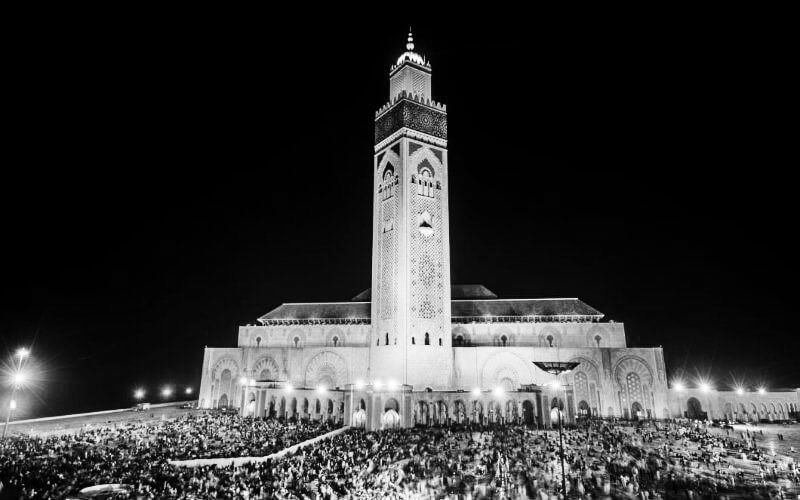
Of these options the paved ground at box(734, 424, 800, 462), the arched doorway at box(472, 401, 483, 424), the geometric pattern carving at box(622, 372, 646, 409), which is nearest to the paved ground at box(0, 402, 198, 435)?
the arched doorway at box(472, 401, 483, 424)

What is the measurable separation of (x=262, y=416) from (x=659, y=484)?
79.4ft

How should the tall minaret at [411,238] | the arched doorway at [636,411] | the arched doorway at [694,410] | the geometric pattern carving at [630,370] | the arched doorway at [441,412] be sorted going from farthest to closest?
1. the geometric pattern carving at [630,370]
2. the tall minaret at [411,238]
3. the arched doorway at [636,411]
4. the arched doorway at [694,410]
5. the arched doorway at [441,412]

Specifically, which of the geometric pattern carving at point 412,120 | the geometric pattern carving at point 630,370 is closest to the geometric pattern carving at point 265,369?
the geometric pattern carving at point 412,120

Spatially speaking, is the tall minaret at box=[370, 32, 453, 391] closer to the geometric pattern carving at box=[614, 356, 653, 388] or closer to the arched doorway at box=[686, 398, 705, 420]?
the geometric pattern carving at box=[614, 356, 653, 388]

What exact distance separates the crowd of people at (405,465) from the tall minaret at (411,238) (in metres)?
6.62

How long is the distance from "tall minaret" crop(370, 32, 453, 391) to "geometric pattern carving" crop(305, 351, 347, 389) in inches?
162

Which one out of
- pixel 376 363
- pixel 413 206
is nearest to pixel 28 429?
pixel 376 363

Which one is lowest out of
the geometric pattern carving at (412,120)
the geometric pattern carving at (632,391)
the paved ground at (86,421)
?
the paved ground at (86,421)

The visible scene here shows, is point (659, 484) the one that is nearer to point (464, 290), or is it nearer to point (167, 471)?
point (167, 471)

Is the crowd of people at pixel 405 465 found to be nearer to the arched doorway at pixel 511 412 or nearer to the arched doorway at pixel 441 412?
the arched doorway at pixel 441 412

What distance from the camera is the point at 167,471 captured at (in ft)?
50.9

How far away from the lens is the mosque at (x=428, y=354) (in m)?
28.6

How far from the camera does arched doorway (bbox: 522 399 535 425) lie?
28.2 meters

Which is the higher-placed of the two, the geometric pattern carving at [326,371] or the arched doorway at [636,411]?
the geometric pattern carving at [326,371]
